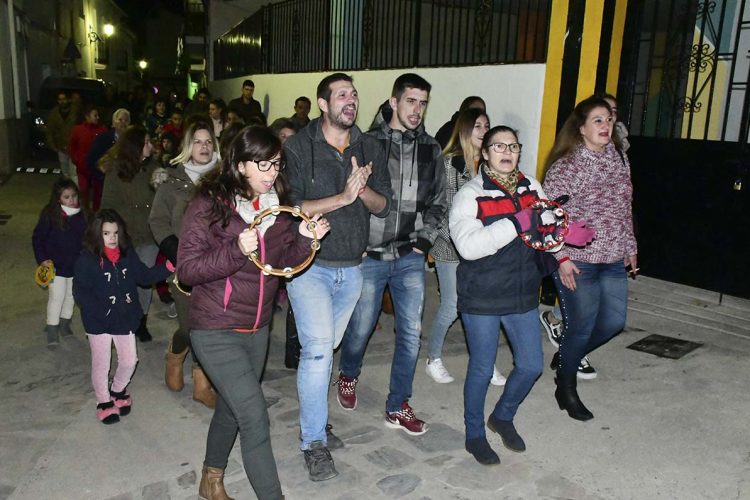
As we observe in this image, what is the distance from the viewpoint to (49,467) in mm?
3982

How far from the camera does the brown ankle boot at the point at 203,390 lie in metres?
4.73

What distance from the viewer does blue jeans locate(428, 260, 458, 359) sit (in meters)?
5.20

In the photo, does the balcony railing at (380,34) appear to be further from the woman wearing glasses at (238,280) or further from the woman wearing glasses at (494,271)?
the woman wearing glasses at (238,280)

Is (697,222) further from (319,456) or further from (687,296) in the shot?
(319,456)

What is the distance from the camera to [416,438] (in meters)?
4.38

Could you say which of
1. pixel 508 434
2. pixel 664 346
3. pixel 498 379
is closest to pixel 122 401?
pixel 508 434

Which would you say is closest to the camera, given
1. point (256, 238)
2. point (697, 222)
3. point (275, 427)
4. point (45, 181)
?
point (256, 238)

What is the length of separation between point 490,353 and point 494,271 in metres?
0.50

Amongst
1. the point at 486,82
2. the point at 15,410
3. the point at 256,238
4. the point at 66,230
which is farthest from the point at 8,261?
the point at 256,238

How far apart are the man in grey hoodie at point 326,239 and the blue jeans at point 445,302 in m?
1.26

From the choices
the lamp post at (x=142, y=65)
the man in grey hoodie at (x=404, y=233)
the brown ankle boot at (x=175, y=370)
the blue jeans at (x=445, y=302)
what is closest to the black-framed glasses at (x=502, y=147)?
the man in grey hoodie at (x=404, y=233)

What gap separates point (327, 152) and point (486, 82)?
3.85m

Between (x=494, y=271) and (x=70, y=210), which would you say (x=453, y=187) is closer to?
(x=494, y=271)

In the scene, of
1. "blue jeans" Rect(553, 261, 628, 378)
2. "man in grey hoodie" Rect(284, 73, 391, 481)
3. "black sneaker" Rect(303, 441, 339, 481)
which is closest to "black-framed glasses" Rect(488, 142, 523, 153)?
"man in grey hoodie" Rect(284, 73, 391, 481)
